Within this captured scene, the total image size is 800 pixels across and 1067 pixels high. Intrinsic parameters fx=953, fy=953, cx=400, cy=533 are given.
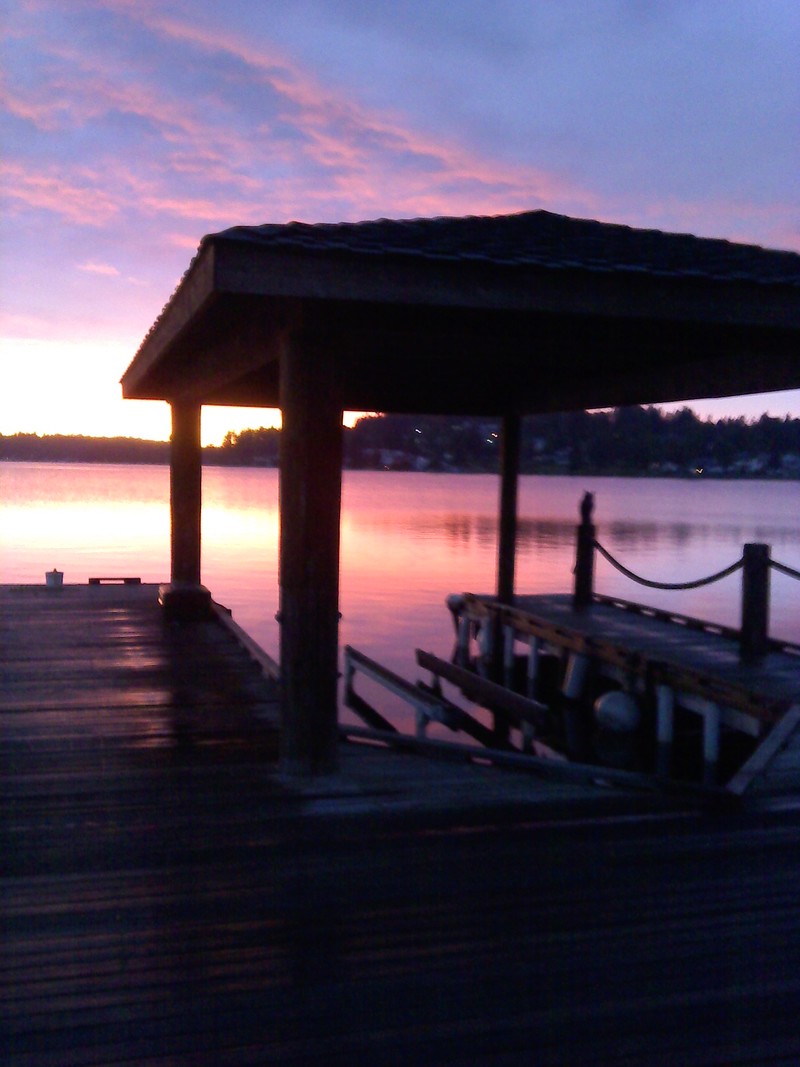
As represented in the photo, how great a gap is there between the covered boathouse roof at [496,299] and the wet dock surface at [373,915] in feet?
8.72

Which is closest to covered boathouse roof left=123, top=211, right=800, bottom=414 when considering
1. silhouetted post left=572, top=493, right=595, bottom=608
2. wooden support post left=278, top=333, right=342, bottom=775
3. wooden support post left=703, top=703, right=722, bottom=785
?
wooden support post left=278, top=333, right=342, bottom=775

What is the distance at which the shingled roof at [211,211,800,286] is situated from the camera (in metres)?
5.20

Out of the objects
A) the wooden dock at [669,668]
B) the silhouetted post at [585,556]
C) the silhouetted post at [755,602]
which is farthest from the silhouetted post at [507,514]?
the silhouetted post at [755,602]

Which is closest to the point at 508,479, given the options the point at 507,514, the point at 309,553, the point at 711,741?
the point at 507,514

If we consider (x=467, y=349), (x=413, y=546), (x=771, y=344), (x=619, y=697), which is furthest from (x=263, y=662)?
(x=413, y=546)

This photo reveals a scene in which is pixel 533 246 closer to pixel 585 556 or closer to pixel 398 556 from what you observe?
pixel 585 556

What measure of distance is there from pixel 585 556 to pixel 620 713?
144 inches

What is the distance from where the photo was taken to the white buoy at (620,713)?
11.2m

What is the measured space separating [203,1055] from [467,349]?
17.9 feet

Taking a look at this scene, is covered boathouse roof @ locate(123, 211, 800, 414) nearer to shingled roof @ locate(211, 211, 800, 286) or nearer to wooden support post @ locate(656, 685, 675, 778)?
shingled roof @ locate(211, 211, 800, 286)

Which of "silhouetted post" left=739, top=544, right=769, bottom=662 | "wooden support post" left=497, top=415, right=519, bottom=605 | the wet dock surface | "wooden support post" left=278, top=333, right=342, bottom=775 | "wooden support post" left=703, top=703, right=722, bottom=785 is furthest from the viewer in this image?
"wooden support post" left=497, top=415, right=519, bottom=605

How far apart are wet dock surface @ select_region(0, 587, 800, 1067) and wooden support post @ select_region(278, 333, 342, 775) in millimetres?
301

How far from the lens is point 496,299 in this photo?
540 centimetres

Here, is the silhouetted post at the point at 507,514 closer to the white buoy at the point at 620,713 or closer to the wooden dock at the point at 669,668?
the wooden dock at the point at 669,668
